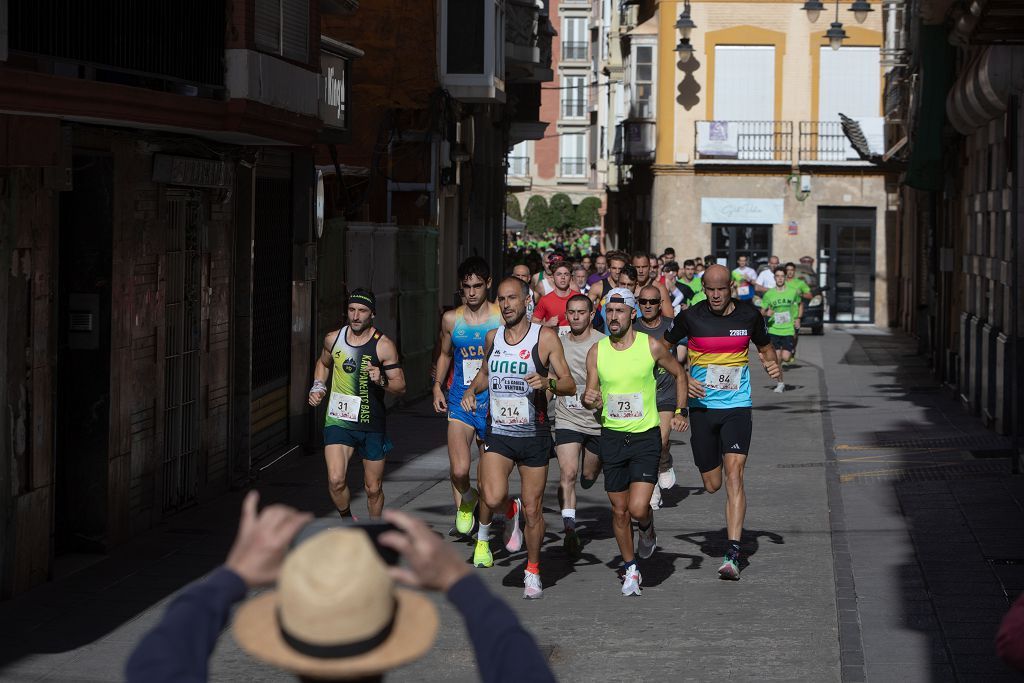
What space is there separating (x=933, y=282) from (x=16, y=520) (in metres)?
22.1

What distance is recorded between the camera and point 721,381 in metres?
11.3

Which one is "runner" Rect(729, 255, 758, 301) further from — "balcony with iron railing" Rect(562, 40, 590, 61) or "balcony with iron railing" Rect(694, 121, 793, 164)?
"balcony with iron railing" Rect(562, 40, 590, 61)

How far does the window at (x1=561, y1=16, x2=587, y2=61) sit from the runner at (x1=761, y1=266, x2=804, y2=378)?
72259mm

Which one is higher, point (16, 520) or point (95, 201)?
point (95, 201)

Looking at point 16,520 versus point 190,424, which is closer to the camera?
point 16,520

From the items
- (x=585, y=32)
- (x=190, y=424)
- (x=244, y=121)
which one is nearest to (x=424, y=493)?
(x=190, y=424)

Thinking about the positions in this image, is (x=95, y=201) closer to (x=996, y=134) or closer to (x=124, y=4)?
(x=124, y=4)

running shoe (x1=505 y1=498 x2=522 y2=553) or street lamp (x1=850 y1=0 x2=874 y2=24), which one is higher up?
street lamp (x1=850 y1=0 x2=874 y2=24)

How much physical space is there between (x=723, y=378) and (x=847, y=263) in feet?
113

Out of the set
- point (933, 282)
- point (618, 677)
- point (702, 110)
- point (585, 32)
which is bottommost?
point (618, 677)

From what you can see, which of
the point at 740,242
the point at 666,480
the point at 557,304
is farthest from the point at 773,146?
the point at 666,480

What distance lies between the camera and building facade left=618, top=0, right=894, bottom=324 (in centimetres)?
4494

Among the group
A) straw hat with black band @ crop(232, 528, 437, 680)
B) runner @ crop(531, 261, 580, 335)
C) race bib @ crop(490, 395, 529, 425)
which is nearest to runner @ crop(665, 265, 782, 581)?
race bib @ crop(490, 395, 529, 425)

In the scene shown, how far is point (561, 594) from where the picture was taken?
10406 mm
